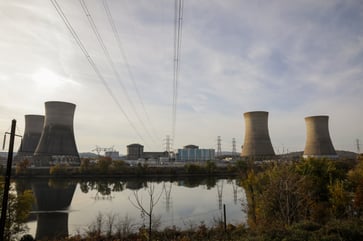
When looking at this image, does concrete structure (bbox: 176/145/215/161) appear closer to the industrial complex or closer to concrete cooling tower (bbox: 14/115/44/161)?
the industrial complex

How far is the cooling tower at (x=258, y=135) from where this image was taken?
2198cm

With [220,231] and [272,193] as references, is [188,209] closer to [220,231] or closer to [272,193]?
[220,231]

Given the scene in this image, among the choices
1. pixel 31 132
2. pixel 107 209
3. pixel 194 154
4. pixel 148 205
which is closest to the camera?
pixel 107 209

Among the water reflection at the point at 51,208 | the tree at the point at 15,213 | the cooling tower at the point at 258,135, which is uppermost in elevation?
the cooling tower at the point at 258,135

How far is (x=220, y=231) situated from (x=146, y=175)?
58.8ft

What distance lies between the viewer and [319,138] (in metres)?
21.8

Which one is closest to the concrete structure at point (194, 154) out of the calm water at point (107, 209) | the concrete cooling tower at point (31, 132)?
the concrete cooling tower at point (31, 132)

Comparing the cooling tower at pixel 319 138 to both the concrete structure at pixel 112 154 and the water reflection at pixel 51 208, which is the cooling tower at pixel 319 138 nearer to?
the water reflection at pixel 51 208

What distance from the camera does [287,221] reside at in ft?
19.5

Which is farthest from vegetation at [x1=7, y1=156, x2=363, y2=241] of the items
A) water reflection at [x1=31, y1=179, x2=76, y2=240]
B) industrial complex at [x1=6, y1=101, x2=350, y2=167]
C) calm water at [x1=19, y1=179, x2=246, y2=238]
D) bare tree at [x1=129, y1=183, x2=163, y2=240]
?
industrial complex at [x1=6, y1=101, x2=350, y2=167]

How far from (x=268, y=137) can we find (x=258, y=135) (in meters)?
1.15

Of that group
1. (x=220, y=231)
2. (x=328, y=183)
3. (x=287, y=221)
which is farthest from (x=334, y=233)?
(x=328, y=183)

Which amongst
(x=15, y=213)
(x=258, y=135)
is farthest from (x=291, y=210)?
(x=258, y=135)

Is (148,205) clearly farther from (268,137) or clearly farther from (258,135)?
(268,137)
